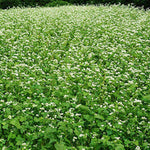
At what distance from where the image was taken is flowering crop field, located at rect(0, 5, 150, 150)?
3.73m

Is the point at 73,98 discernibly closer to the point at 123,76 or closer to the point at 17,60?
the point at 123,76

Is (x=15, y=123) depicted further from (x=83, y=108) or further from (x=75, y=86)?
(x=75, y=86)

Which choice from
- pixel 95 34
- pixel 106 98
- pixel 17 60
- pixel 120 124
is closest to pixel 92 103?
pixel 106 98

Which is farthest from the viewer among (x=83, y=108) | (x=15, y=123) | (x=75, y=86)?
(x=75, y=86)

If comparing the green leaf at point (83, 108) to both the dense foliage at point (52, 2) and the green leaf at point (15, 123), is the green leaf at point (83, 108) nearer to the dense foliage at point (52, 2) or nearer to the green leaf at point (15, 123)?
the green leaf at point (15, 123)

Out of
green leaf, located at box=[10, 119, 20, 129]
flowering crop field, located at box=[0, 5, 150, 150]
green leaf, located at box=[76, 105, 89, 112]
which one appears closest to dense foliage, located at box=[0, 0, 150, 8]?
flowering crop field, located at box=[0, 5, 150, 150]

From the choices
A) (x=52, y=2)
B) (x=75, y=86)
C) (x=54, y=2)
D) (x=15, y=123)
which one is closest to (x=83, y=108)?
(x=75, y=86)

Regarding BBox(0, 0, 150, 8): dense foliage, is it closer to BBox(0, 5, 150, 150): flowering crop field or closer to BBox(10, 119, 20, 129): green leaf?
BBox(0, 5, 150, 150): flowering crop field

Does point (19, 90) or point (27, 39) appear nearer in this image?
point (19, 90)

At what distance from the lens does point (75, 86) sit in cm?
514

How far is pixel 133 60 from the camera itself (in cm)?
668

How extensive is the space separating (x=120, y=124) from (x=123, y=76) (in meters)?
2.03

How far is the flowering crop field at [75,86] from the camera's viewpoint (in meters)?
3.73

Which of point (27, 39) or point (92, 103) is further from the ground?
point (27, 39)
